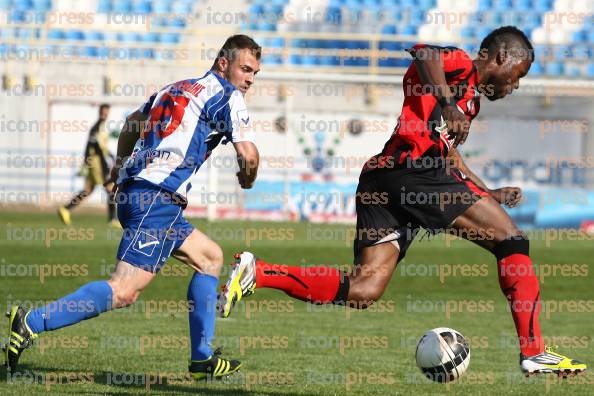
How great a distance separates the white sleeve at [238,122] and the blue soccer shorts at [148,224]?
0.51 metres

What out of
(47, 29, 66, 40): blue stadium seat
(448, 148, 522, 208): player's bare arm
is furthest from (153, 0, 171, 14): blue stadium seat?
(448, 148, 522, 208): player's bare arm

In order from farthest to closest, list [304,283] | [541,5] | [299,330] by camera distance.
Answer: [541,5] < [299,330] < [304,283]

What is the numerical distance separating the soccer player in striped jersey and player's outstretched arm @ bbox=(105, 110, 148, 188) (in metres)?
0.01

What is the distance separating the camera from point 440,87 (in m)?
5.48

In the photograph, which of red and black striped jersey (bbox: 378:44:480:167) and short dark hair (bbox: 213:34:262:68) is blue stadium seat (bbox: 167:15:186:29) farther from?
red and black striped jersey (bbox: 378:44:480:167)

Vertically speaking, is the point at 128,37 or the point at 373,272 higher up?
the point at 128,37

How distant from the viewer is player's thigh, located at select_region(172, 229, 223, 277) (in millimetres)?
5934

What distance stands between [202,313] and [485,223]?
1700 millimetres

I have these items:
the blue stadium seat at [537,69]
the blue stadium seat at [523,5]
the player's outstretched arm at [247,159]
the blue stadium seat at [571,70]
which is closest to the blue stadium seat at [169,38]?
the blue stadium seat at [537,69]

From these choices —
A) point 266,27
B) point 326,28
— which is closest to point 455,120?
point 326,28

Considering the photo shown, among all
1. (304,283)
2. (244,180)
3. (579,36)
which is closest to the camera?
(244,180)

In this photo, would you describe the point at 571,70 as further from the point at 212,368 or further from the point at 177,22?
the point at 212,368

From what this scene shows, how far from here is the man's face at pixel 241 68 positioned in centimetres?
588

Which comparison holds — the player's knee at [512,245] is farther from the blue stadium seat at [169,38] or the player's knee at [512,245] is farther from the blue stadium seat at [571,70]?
the blue stadium seat at [169,38]
